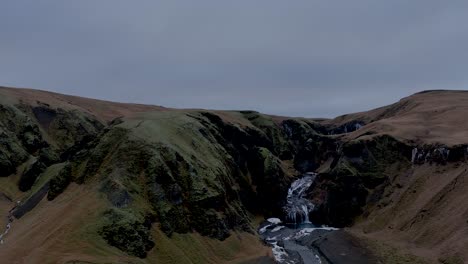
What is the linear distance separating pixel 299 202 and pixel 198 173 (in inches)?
2082

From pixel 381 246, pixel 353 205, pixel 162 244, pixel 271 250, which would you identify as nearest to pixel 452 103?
pixel 353 205

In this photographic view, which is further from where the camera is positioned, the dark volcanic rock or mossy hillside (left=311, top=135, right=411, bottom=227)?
mossy hillside (left=311, top=135, right=411, bottom=227)

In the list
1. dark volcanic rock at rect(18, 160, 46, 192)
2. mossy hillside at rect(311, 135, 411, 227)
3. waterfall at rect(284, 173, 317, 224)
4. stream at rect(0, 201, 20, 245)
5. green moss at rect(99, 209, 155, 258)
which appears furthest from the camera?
waterfall at rect(284, 173, 317, 224)

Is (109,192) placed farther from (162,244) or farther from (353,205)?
(353,205)

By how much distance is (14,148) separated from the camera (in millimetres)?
140500

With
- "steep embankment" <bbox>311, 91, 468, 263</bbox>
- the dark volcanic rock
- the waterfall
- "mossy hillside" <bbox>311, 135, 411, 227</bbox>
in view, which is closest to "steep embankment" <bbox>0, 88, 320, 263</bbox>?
the dark volcanic rock

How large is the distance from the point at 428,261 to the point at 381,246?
15028mm

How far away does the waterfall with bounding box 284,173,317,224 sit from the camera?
140000mm

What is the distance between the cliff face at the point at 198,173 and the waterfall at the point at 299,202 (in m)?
2.62

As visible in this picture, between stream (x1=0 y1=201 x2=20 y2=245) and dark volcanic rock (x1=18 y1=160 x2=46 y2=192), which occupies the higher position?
dark volcanic rock (x1=18 y1=160 x2=46 y2=192)

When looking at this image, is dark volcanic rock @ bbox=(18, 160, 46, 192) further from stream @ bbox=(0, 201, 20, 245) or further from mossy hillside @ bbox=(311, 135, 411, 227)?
mossy hillside @ bbox=(311, 135, 411, 227)

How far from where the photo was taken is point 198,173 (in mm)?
105688

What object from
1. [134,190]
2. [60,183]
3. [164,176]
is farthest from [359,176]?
[60,183]

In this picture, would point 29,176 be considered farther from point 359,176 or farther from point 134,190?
point 359,176
